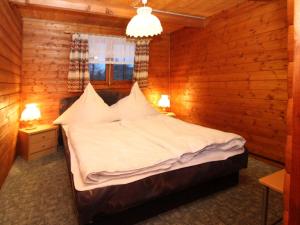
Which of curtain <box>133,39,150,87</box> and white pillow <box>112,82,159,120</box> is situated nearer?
white pillow <box>112,82,159,120</box>

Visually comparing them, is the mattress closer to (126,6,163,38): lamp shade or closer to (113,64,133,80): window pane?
(126,6,163,38): lamp shade

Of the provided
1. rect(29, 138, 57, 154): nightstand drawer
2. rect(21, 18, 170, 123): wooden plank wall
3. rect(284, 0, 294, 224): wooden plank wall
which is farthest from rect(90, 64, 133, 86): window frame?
rect(284, 0, 294, 224): wooden plank wall

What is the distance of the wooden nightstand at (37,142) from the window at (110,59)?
145cm

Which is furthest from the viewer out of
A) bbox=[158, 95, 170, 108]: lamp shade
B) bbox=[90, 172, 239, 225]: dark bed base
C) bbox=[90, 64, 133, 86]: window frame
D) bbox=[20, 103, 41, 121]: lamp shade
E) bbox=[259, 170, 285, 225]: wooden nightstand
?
bbox=[158, 95, 170, 108]: lamp shade

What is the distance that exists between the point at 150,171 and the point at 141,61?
10.5 feet

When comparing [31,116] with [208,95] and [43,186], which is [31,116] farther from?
[208,95]

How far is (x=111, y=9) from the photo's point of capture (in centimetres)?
306

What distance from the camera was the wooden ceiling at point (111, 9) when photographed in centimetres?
280

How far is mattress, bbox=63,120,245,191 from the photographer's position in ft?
4.75

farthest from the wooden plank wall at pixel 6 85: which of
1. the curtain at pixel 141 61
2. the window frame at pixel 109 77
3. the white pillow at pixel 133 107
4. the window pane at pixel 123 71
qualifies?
the curtain at pixel 141 61

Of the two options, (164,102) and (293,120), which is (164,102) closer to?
(164,102)

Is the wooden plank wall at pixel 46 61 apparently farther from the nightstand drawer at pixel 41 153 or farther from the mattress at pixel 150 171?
the mattress at pixel 150 171

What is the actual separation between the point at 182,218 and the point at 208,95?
104 inches

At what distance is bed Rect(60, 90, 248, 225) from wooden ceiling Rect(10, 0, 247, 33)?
2.30 meters
